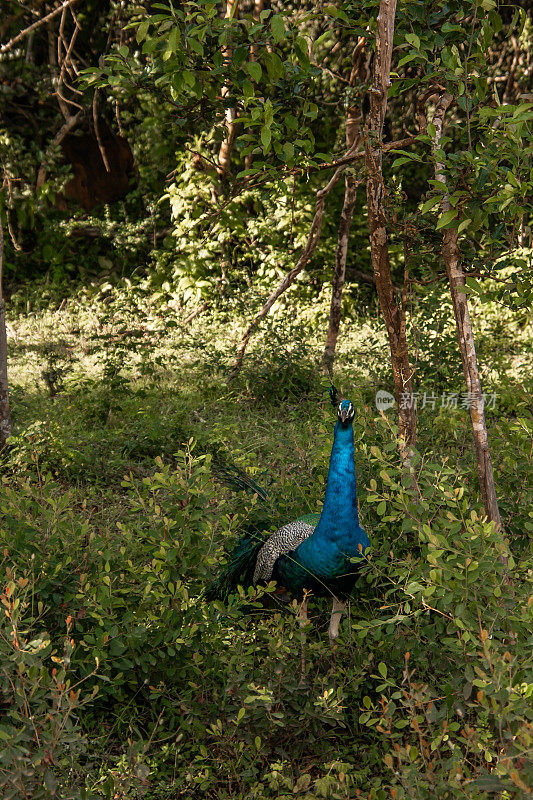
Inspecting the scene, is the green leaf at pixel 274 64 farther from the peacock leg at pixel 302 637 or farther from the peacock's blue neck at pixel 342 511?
the peacock leg at pixel 302 637

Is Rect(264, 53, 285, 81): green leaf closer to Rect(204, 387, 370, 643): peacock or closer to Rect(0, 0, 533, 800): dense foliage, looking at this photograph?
Rect(0, 0, 533, 800): dense foliage

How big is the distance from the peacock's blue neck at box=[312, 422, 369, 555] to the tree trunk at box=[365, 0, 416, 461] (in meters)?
0.24

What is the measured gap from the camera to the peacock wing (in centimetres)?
294

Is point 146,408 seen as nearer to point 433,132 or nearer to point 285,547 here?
point 285,547

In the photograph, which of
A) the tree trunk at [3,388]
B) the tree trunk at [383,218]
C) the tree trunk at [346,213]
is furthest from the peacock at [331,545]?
the tree trunk at [346,213]

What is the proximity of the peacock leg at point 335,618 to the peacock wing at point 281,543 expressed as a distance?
11.5 inches

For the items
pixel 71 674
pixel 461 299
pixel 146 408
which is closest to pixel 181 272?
pixel 146 408

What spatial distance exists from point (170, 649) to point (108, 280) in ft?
26.9

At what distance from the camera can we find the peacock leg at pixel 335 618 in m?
2.71

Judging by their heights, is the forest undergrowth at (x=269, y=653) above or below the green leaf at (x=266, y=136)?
below

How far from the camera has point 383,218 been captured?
3.06 meters

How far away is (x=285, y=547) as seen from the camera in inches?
116

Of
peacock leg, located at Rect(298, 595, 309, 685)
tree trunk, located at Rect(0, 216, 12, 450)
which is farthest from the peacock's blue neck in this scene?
tree trunk, located at Rect(0, 216, 12, 450)

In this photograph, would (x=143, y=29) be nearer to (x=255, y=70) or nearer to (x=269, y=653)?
(x=255, y=70)
